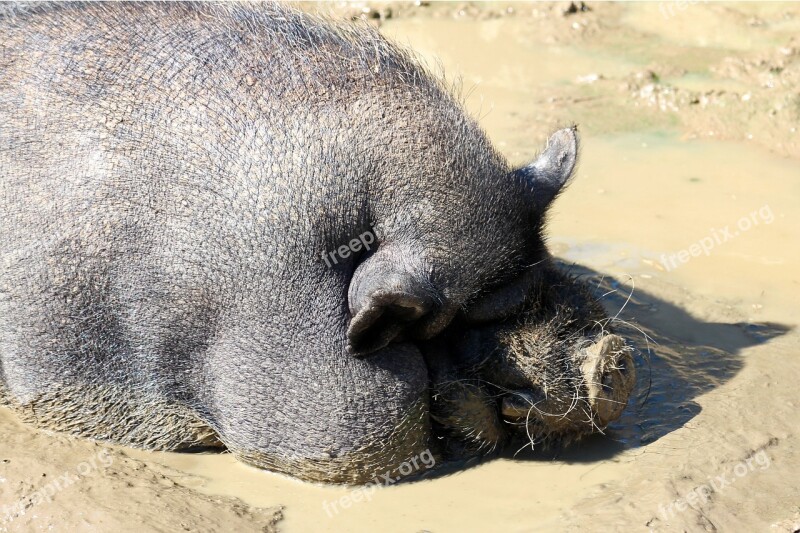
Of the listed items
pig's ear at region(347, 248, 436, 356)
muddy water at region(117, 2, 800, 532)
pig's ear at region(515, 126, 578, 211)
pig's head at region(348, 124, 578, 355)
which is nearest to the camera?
pig's ear at region(347, 248, 436, 356)

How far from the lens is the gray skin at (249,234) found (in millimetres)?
4523

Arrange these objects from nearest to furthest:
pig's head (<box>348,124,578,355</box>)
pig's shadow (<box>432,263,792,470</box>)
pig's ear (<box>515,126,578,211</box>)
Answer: pig's head (<box>348,124,578,355</box>)
pig's ear (<box>515,126,578,211</box>)
pig's shadow (<box>432,263,792,470</box>)

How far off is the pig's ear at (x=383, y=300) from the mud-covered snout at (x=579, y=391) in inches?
25.9

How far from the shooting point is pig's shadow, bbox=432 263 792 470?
5.14 metres

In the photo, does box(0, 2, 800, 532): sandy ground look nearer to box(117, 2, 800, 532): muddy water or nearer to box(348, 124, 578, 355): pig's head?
box(117, 2, 800, 532): muddy water

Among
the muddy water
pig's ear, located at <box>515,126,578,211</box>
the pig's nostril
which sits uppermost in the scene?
pig's ear, located at <box>515,126,578,211</box>

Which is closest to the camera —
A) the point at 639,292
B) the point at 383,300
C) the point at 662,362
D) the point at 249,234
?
the point at 383,300

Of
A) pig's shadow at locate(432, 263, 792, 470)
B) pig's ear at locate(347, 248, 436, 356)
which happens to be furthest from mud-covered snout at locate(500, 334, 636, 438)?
pig's ear at locate(347, 248, 436, 356)

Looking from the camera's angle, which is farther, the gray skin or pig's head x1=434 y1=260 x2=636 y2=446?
pig's head x1=434 y1=260 x2=636 y2=446

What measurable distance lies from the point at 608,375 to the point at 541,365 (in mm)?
326

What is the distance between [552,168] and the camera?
5066mm

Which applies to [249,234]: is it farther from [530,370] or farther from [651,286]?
[651,286]

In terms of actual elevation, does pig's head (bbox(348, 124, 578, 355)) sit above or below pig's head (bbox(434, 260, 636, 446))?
above

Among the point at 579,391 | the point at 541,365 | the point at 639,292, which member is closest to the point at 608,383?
the point at 579,391
